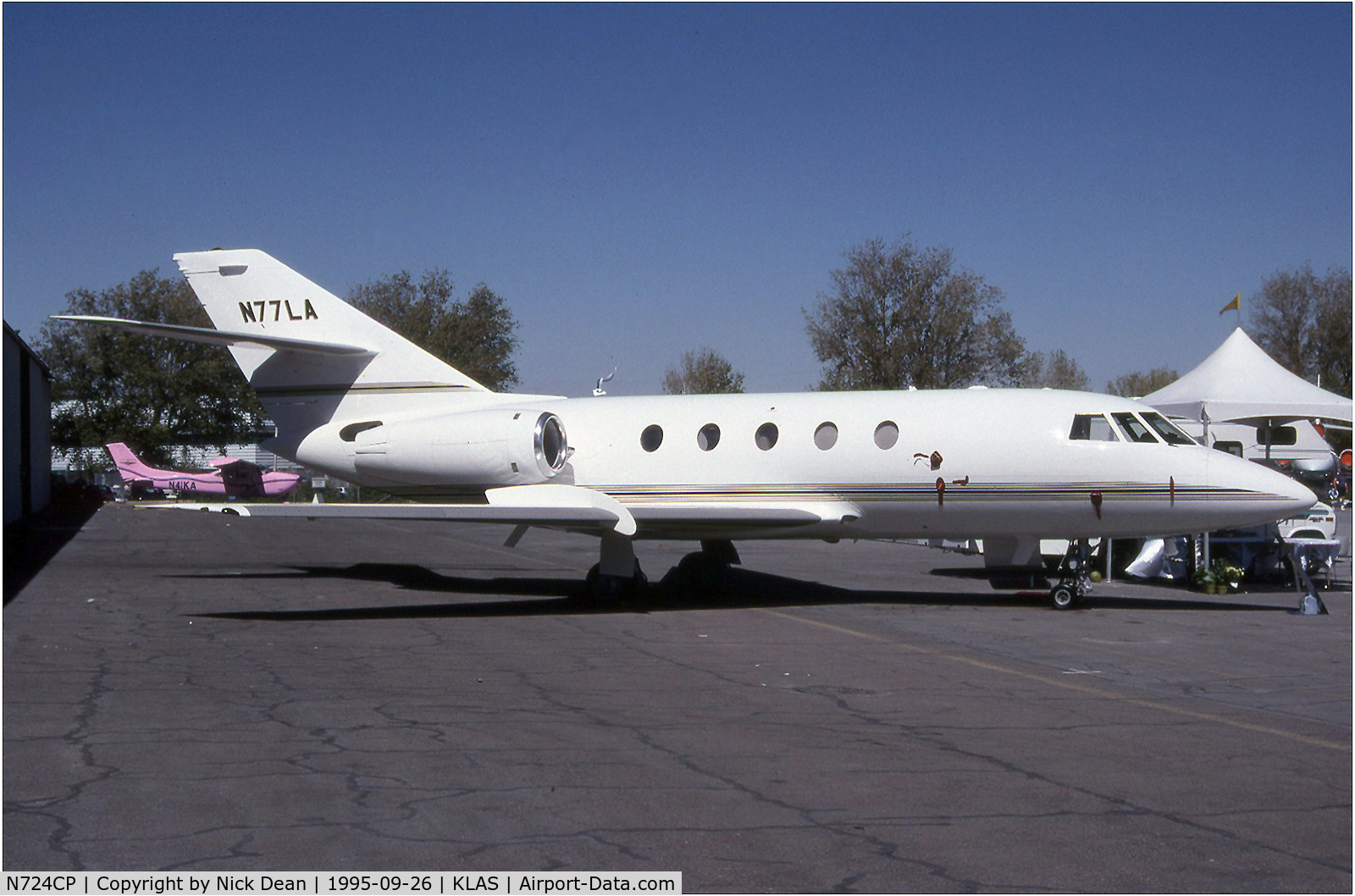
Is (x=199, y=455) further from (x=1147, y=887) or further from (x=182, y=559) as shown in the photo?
(x=1147, y=887)

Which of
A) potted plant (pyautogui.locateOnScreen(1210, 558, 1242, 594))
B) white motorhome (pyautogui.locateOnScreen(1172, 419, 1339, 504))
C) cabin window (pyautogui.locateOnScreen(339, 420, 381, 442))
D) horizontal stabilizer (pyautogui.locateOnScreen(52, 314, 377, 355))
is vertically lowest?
potted plant (pyautogui.locateOnScreen(1210, 558, 1242, 594))

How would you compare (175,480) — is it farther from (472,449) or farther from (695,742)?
(695,742)

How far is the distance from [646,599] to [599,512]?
2.60 m

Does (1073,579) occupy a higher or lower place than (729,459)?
lower

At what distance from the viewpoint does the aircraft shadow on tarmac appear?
51.9ft

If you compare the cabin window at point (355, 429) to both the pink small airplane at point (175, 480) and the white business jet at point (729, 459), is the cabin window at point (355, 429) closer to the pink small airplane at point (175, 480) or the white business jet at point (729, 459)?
the white business jet at point (729, 459)

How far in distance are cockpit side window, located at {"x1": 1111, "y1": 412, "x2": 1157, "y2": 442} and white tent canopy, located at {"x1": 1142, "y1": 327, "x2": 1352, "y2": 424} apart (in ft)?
23.8

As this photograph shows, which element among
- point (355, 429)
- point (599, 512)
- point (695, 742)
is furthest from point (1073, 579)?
point (355, 429)

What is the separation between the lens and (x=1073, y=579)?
16.6 m

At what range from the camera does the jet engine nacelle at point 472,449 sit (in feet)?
59.0

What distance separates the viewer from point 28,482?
4294 cm

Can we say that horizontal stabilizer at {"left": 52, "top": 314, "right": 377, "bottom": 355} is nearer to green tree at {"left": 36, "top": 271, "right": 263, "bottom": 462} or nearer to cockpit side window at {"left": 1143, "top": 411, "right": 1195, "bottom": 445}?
cockpit side window at {"left": 1143, "top": 411, "right": 1195, "bottom": 445}

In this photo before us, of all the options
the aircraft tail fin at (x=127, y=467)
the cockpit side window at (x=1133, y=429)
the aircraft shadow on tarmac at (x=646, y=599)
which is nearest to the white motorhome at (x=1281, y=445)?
the cockpit side window at (x=1133, y=429)
